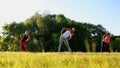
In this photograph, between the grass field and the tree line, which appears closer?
the grass field

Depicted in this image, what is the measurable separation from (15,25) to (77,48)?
1562 cm

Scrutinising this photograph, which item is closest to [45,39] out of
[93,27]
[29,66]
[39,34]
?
[39,34]

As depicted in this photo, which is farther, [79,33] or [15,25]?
[15,25]

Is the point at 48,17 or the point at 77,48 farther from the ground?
the point at 48,17

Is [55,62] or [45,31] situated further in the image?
[45,31]

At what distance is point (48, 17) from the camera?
7625 centimetres

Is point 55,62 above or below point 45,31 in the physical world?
below

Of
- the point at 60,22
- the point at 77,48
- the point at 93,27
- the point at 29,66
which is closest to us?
the point at 29,66

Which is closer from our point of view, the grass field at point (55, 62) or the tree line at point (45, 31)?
the grass field at point (55, 62)

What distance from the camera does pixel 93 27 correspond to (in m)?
89.7

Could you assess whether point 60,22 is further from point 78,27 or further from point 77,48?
point 77,48

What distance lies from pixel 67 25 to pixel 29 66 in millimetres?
66785

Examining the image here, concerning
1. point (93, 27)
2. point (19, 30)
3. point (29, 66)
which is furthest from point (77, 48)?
point (29, 66)

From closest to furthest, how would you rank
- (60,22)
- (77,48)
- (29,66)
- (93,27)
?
1. (29,66)
2. (77,48)
3. (60,22)
4. (93,27)
